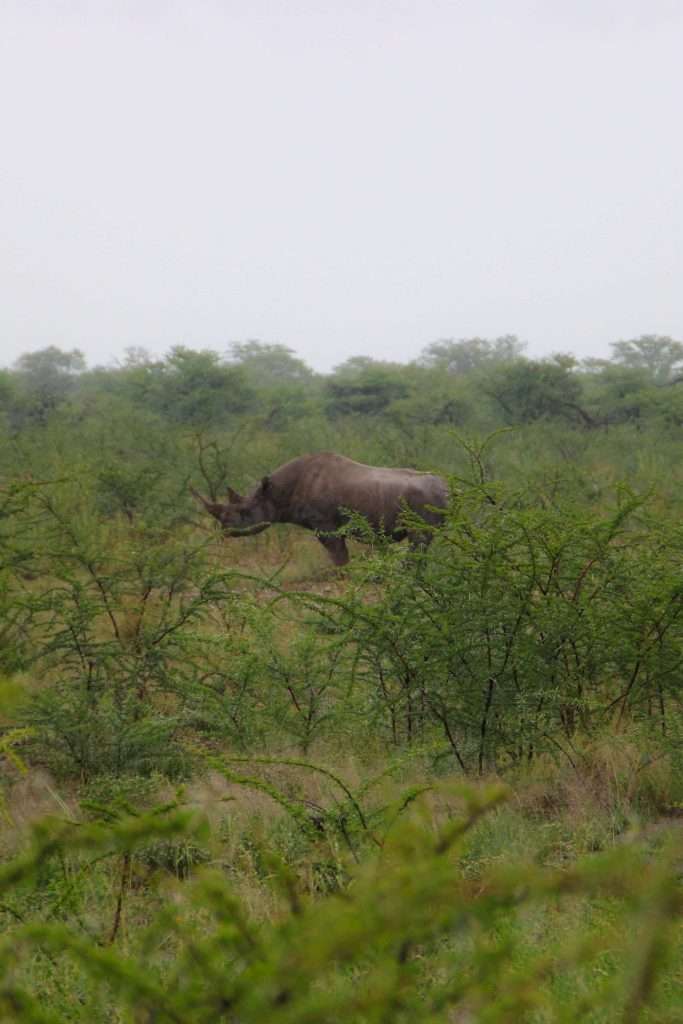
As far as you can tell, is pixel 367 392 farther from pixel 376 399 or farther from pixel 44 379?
pixel 44 379

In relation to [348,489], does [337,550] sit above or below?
below

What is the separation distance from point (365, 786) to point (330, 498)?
669 cm

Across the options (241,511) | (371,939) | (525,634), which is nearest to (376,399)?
(241,511)

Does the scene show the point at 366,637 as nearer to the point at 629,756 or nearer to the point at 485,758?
the point at 485,758

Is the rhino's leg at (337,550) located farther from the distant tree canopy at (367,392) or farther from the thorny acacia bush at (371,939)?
the distant tree canopy at (367,392)

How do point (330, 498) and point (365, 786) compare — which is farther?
point (330, 498)

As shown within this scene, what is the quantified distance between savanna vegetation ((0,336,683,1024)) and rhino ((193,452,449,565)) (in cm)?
207

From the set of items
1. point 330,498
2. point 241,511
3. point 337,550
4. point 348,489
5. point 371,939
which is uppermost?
point 371,939

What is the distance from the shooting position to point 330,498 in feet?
30.4

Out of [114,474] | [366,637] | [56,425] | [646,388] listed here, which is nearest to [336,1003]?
[366,637]

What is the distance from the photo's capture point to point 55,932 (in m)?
1.04

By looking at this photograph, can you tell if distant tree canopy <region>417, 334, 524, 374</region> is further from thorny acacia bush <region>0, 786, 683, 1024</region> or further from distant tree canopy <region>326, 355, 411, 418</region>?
thorny acacia bush <region>0, 786, 683, 1024</region>

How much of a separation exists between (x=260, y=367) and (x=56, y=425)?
35.5 m

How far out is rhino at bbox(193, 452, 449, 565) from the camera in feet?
29.3
